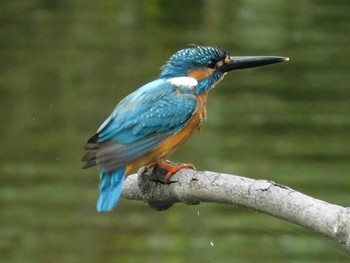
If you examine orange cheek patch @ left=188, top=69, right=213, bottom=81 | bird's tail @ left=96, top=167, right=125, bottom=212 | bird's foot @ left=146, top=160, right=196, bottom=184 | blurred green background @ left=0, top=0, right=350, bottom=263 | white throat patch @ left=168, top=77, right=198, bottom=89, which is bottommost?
blurred green background @ left=0, top=0, right=350, bottom=263

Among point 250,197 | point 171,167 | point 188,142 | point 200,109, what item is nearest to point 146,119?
point 200,109

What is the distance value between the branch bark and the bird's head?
1.69 ft

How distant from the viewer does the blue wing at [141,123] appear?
12.0 ft

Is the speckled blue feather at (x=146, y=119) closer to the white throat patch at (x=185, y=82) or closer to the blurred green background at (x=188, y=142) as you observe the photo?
the white throat patch at (x=185, y=82)

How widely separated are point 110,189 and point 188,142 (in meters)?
6.91

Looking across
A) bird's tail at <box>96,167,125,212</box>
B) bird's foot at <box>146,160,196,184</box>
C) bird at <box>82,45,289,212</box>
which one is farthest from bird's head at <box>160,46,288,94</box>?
bird's tail at <box>96,167,125,212</box>

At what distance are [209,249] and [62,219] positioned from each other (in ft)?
4.07

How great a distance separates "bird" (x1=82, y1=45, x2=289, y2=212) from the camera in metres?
3.63

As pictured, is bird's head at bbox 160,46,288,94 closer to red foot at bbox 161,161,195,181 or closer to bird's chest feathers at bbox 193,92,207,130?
bird's chest feathers at bbox 193,92,207,130

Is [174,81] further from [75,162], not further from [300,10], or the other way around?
[300,10]

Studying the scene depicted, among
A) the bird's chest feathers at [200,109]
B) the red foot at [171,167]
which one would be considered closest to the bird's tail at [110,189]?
the red foot at [171,167]

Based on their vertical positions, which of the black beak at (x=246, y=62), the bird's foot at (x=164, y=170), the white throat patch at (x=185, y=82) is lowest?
the bird's foot at (x=164, y=170)

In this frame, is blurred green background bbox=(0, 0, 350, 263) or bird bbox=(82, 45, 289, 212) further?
blurred green background bbox=(0, 0, 350, 263)

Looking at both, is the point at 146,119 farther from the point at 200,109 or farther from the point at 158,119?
the point at 200,109
